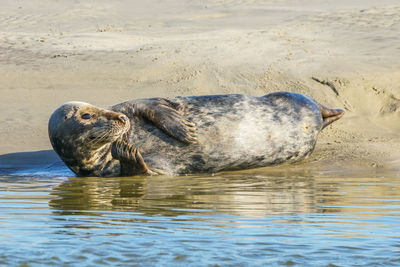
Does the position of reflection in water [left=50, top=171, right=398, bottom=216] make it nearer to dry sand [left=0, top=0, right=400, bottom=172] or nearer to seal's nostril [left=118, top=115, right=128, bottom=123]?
seal's nostril [left=118, top=115, right=128, bottom=123]

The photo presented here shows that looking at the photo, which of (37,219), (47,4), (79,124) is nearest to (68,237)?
(37,219)

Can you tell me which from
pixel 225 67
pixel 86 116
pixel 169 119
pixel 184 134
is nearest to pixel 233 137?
pixel 184 134

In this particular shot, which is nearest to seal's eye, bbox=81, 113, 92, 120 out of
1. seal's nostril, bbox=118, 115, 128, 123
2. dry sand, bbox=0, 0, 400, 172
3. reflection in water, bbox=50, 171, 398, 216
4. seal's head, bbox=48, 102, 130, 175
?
seal's head, bbox=48, 102, 130, 175

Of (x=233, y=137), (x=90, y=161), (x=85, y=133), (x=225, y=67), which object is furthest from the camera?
(x=225, y=67)

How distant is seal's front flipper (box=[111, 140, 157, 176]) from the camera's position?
6445 mm

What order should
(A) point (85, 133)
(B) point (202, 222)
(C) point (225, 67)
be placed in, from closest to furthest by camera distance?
(B) point (202, 222) < (A) point (85, 133) < (C) point (225, 67)

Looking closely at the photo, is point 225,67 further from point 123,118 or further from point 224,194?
point 224,194

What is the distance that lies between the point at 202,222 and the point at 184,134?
2.88m

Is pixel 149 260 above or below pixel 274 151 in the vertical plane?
above

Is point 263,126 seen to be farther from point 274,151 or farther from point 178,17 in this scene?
point 178,17

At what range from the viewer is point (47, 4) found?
2075 cm

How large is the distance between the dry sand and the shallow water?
183cm

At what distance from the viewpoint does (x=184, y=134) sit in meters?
6.97

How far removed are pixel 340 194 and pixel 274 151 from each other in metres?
1.89
